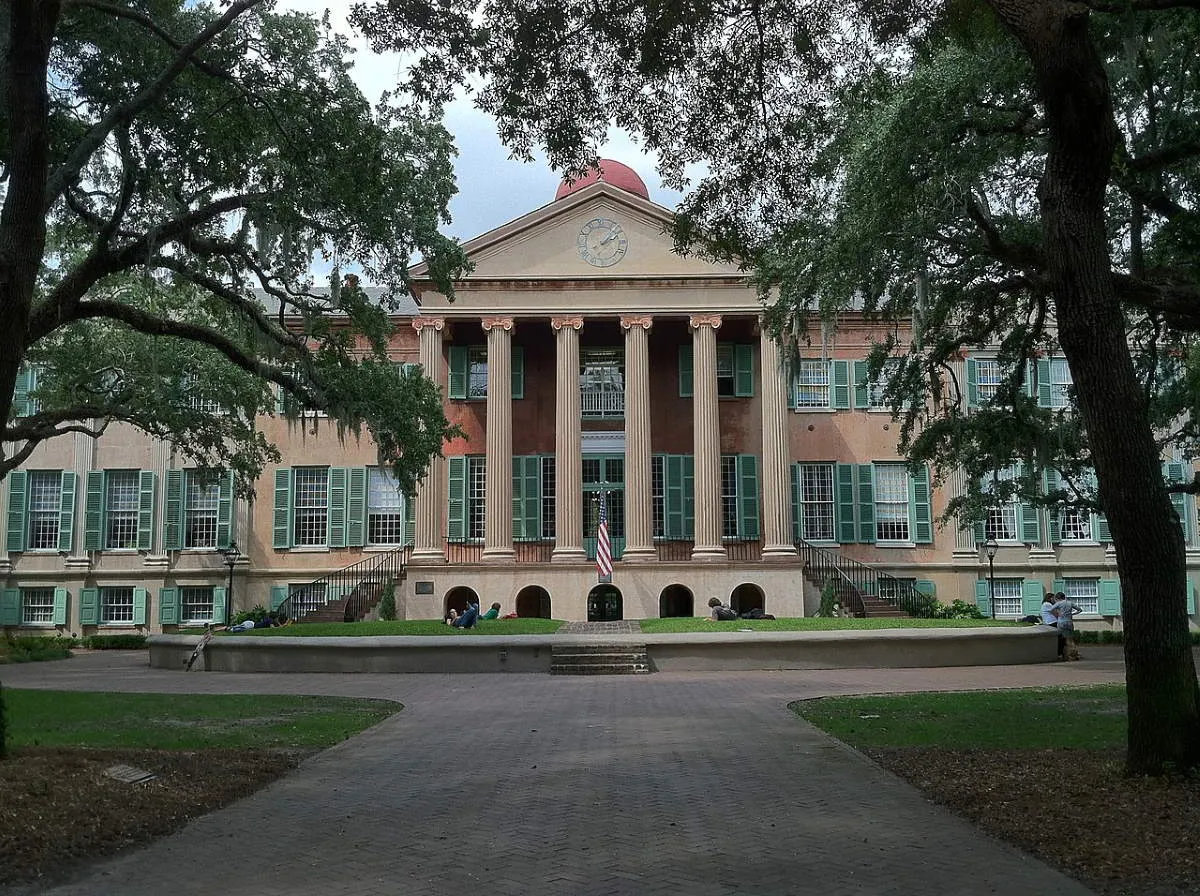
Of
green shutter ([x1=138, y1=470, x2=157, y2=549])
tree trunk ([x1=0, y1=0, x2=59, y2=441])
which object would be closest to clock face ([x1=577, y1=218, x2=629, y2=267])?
green shutter ([x1=138, y1=470, x2=157, y2=549])

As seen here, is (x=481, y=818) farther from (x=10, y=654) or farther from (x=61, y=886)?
(x=10, y=654)

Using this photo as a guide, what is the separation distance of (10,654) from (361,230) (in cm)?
1812

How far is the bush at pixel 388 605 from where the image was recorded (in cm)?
2850

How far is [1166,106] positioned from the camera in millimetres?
12039

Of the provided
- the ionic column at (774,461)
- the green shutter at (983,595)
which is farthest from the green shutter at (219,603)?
the green shutter at (983,595)

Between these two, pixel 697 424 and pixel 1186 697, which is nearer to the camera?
pixel 1186 697

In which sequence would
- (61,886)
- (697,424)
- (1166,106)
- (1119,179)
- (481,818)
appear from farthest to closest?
1. (697,424)
2. (1166,106)
3. (1119,179)
4. (481,818)
5. (61,886)

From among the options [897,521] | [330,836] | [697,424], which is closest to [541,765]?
[330,836]

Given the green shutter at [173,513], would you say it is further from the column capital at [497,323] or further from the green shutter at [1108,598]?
the green shutter at [1108,598]

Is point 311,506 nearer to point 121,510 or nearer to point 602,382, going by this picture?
point 121,510

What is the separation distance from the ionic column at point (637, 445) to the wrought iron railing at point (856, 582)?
4856 mm

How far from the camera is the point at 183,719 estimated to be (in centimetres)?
1208

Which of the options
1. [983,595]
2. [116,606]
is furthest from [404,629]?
[983,595]

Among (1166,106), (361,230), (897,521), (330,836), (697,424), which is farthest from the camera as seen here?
(897,521)
